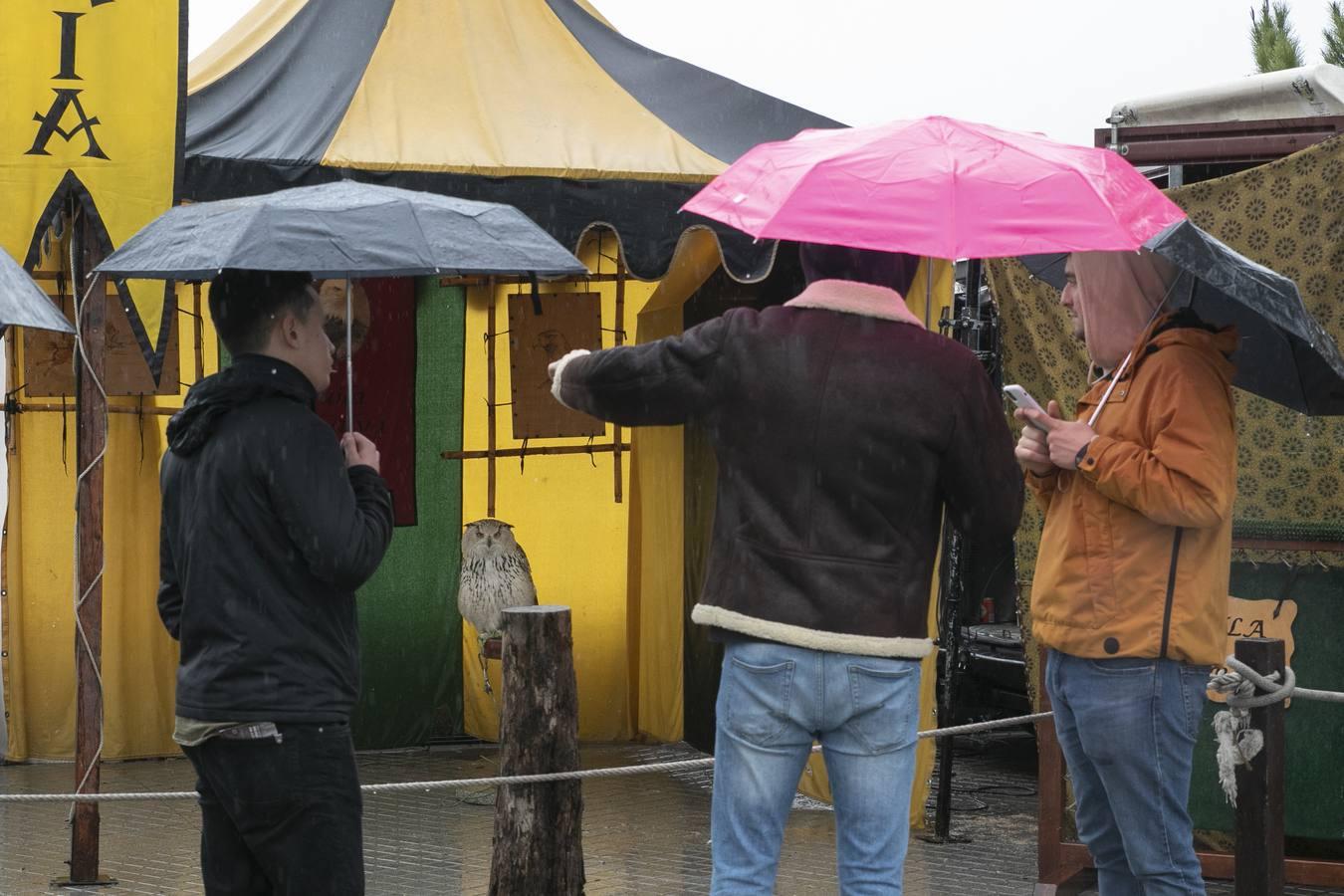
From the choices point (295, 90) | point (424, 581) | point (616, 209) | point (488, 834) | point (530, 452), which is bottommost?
point (488, 834)

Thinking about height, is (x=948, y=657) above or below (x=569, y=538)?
below

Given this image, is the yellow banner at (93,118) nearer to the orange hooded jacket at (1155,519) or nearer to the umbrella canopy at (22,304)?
the umbrella canopy at (22,304)

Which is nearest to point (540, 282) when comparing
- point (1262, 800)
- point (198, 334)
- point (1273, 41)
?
point (198, 334)

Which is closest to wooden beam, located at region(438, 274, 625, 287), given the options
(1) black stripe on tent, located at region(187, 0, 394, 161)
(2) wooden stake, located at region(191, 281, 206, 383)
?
(2) wooden stake, located at region(191, 281, 206, 383)

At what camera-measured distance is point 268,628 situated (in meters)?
3.26

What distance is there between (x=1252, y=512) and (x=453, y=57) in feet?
14.3

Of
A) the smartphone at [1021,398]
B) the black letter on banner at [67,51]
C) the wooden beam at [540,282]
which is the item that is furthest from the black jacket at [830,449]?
the wooden beam at [540,282]

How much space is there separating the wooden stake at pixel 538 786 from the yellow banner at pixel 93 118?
1.89 metres

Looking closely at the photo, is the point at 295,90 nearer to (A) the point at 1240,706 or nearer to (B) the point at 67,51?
(B) the point at 67,51

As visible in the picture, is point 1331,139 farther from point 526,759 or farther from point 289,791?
point 289,791

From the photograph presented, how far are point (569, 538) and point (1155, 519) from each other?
625 centimetres

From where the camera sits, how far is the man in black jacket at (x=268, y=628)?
3240 mm

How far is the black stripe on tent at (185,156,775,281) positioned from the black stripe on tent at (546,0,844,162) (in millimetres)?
561

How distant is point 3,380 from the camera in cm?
895
